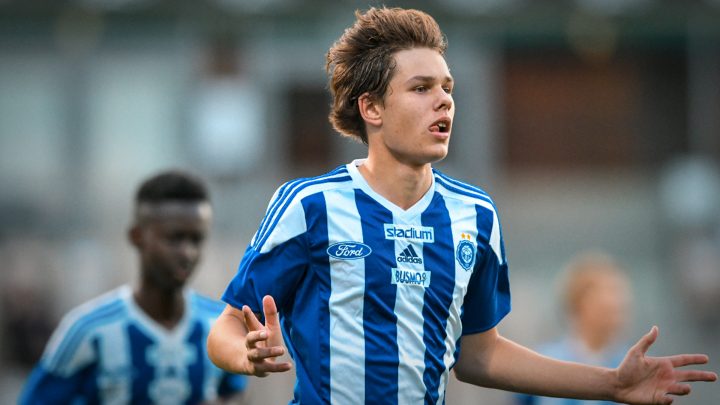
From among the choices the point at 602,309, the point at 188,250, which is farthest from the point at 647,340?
the point at 602,309

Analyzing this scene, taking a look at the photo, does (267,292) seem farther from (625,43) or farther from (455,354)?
(625,43)

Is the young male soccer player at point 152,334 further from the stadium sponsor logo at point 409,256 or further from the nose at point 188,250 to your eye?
the stadium sponsor logo at point 409,256

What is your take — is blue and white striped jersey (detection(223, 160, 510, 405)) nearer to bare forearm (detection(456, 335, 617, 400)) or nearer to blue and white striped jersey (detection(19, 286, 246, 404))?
bare forearm (detection(456, 335, 617, 400))

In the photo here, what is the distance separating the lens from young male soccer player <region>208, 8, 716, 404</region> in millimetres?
3961

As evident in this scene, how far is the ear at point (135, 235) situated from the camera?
6111mm

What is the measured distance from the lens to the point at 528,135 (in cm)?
1606

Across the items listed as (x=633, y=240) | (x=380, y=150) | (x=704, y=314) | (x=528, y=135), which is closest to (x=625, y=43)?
(x=528, y=135)

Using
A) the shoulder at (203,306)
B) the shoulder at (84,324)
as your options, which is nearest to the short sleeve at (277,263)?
the shoulder at (84,324)

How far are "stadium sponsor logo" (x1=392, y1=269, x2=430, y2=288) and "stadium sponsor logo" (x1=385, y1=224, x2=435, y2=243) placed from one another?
116 mm

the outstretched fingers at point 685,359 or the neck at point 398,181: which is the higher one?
the neck at point 398,181

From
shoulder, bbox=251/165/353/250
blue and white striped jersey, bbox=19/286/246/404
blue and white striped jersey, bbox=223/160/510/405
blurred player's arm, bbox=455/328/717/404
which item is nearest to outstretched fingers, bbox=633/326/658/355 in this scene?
blurred player's arm, bbox=455/328/717/404

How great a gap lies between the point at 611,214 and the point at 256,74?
481 centimetres

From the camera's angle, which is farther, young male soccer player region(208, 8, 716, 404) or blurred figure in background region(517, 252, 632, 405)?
blurred figure in background region(517, 252, 632, 405)

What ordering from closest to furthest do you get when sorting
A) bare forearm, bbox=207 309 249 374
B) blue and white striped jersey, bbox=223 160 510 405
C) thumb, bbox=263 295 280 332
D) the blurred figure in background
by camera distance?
thumb, bbox=263 295 280 332 < bare forearm, bbox=207 309 249 374 < blue and white striped jersey, bbox=223 160 510 405 < the blurred figure in background
